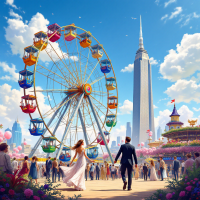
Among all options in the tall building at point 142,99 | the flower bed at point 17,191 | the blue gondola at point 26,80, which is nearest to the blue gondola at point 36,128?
the blue gondola at point 26,80

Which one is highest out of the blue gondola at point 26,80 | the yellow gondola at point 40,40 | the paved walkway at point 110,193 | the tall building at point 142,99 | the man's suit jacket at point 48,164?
the tall building at point 142,99

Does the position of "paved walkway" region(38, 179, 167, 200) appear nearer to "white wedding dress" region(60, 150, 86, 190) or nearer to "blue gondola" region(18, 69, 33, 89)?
"white wedding dress" region(60, 150, 86, 190)

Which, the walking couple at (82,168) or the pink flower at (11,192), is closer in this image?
the pink flower at (11,192)

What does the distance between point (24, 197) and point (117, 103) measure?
26.3 meters

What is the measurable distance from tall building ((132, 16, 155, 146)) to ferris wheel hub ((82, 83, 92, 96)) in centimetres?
16595

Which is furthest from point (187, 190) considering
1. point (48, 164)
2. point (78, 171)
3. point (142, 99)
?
point (142, 99)

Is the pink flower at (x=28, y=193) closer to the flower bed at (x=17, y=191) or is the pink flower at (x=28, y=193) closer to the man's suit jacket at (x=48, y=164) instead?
the flower bed at (x=17, y=191)

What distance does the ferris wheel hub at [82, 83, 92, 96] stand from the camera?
28.2 meters

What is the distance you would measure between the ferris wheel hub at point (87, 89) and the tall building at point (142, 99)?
166 m

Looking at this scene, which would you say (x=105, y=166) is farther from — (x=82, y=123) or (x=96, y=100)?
(x=96, y=100)

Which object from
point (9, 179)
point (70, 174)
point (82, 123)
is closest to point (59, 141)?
point (82, 123)

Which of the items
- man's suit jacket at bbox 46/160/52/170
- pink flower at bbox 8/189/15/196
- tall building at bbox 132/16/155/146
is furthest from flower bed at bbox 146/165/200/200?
tall building at bbox 132/16/155/146

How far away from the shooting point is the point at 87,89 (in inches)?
1127

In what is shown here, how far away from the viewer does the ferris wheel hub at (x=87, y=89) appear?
92.4 feet
